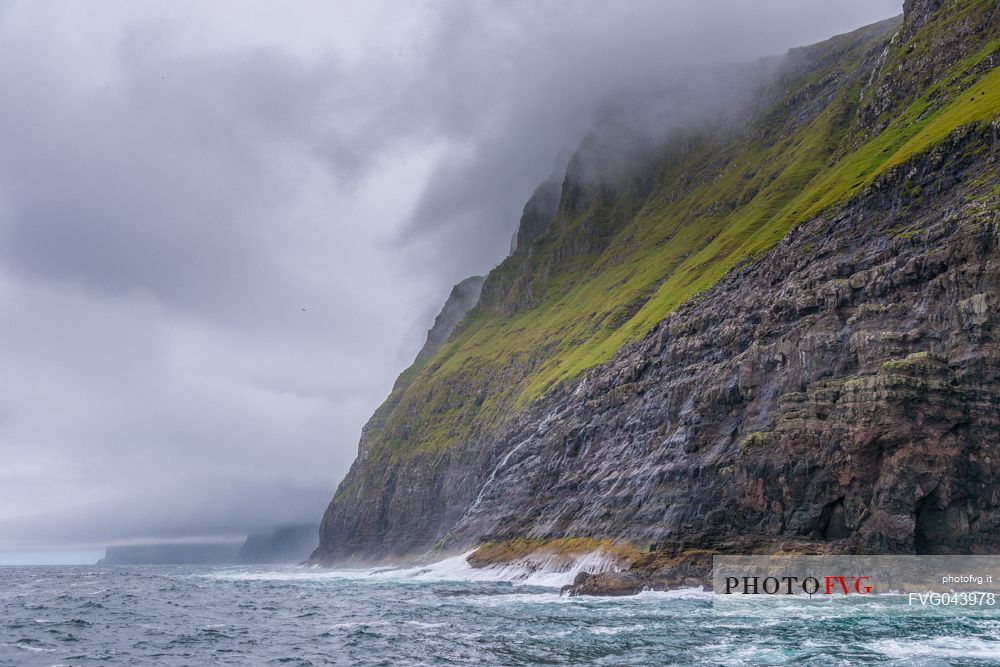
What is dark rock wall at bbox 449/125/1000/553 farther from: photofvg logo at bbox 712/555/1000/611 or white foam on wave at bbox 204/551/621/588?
white foam on wave at bbox 204/551/621/588

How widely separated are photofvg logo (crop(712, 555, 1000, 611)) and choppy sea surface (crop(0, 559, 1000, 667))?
8.70ft

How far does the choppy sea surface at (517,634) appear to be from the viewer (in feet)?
113

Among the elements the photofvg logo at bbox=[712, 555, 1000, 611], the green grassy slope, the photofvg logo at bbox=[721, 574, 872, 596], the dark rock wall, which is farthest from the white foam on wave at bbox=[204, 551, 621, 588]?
the green grassy slope

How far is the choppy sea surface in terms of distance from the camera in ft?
113

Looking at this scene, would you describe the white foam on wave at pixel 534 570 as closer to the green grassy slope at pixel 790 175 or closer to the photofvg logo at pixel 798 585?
the photofvg logo at pixel 798 585

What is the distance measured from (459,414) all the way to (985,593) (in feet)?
511

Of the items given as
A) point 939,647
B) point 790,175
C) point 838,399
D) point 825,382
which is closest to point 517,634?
point 939,647

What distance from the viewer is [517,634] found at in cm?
4334

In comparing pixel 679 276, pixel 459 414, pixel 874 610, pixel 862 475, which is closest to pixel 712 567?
pixel 862 475

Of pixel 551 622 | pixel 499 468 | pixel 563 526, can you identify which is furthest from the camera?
pixel 499 468

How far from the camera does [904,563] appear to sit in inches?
2178

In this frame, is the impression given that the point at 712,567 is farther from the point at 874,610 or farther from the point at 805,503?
the point at 874,610

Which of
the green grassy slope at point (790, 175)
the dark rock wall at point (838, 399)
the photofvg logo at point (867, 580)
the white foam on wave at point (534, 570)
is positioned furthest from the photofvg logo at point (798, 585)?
the green grassy slope at point (790, 175)

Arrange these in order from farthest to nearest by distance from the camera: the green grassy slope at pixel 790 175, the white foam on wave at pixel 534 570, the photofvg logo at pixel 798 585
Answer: the green grassy slope at pixel 790 175 → the white foam on wave at pixel 534 570 → the photofvg logo at pixel 798 585
